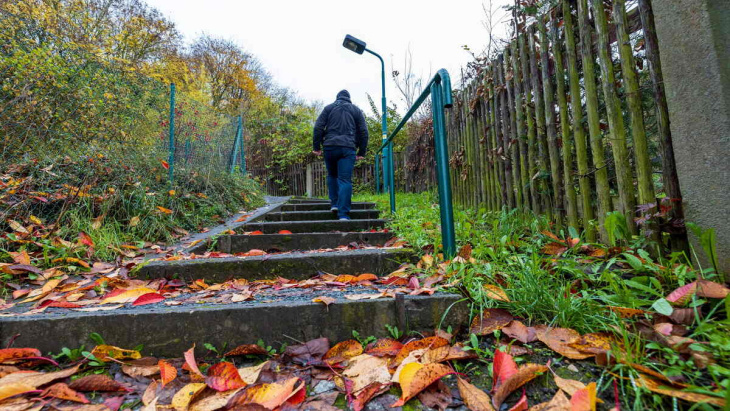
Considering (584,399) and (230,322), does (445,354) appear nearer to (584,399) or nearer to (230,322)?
(584,399)

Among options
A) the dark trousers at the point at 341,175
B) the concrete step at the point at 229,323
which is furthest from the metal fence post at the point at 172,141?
the concrete step at the point at 229,323

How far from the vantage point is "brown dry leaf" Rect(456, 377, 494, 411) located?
2.67 feet

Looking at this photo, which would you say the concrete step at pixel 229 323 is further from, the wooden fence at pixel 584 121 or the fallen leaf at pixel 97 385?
the wooden fence at pixel 584 121

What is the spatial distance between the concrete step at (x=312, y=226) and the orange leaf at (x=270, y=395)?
2.42 meters

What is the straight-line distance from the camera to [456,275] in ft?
4.62

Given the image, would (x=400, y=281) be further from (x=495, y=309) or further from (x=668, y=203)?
(x=668, y=203)

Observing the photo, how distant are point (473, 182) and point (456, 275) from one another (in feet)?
7.81

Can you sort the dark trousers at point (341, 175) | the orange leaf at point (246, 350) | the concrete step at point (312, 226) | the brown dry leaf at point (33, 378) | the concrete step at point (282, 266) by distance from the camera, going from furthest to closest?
the dark trousers at point (341, 175) → the concrete step at point (312, 226) → the concrete step at point (282, 266) → the orange leaf at point (246, 350) → the brown dry leaf at point (33, 378)

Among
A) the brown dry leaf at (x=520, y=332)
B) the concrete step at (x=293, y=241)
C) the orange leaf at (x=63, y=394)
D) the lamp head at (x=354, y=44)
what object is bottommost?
the orange leaf at (x=63, y=394)

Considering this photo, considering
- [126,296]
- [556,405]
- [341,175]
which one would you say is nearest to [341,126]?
[341,175]

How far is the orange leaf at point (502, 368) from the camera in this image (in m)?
0.87

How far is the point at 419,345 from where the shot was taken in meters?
1.09

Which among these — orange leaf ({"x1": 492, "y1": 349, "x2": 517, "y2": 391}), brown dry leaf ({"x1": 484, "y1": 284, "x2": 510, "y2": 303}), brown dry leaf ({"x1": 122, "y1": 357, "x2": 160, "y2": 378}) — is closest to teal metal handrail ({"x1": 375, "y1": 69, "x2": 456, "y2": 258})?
brown dry leaf ({"x1": 484, "y1": 284, "x2": 510, "y2": 303})

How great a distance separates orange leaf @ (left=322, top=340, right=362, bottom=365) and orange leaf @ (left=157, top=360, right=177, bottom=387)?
454mm
